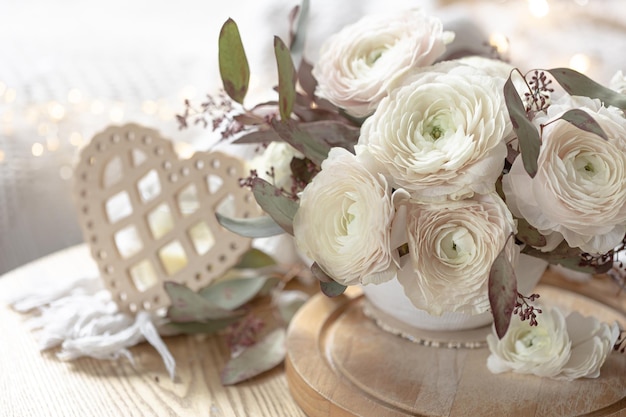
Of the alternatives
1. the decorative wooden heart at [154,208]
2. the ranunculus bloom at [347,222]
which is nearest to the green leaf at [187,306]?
the decorative wooden heart at [154,208]

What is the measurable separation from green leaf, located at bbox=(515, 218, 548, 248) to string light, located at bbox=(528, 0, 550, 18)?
2.73 feet

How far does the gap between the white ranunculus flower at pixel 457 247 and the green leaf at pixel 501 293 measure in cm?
2

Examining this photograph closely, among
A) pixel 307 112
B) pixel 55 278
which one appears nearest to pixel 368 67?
pixel 307 112

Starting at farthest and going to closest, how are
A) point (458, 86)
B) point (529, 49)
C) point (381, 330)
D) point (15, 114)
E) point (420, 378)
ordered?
1. point (529, 49)
2. point (15, 114)
3. point (381, 330)
4. point (420, 378)
5. point (458, 86)

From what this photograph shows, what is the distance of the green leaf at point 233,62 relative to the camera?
0.73 metres

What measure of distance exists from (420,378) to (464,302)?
14cm

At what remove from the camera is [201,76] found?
1.44 m

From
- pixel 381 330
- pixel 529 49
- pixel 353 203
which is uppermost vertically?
pixel 353 203

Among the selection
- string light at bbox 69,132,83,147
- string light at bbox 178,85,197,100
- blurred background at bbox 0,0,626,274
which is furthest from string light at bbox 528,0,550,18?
string light at bbox 69,132,83,147

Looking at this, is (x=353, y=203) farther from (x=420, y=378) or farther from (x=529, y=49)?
(x=529, y=49)

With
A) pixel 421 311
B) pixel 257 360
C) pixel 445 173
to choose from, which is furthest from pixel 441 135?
pixel 257 360

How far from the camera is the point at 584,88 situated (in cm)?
67

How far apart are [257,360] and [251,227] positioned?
167 mm

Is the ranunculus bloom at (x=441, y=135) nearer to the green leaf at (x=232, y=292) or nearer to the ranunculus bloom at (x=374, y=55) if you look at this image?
the ranunculus bloom at (x=374, y=55)
